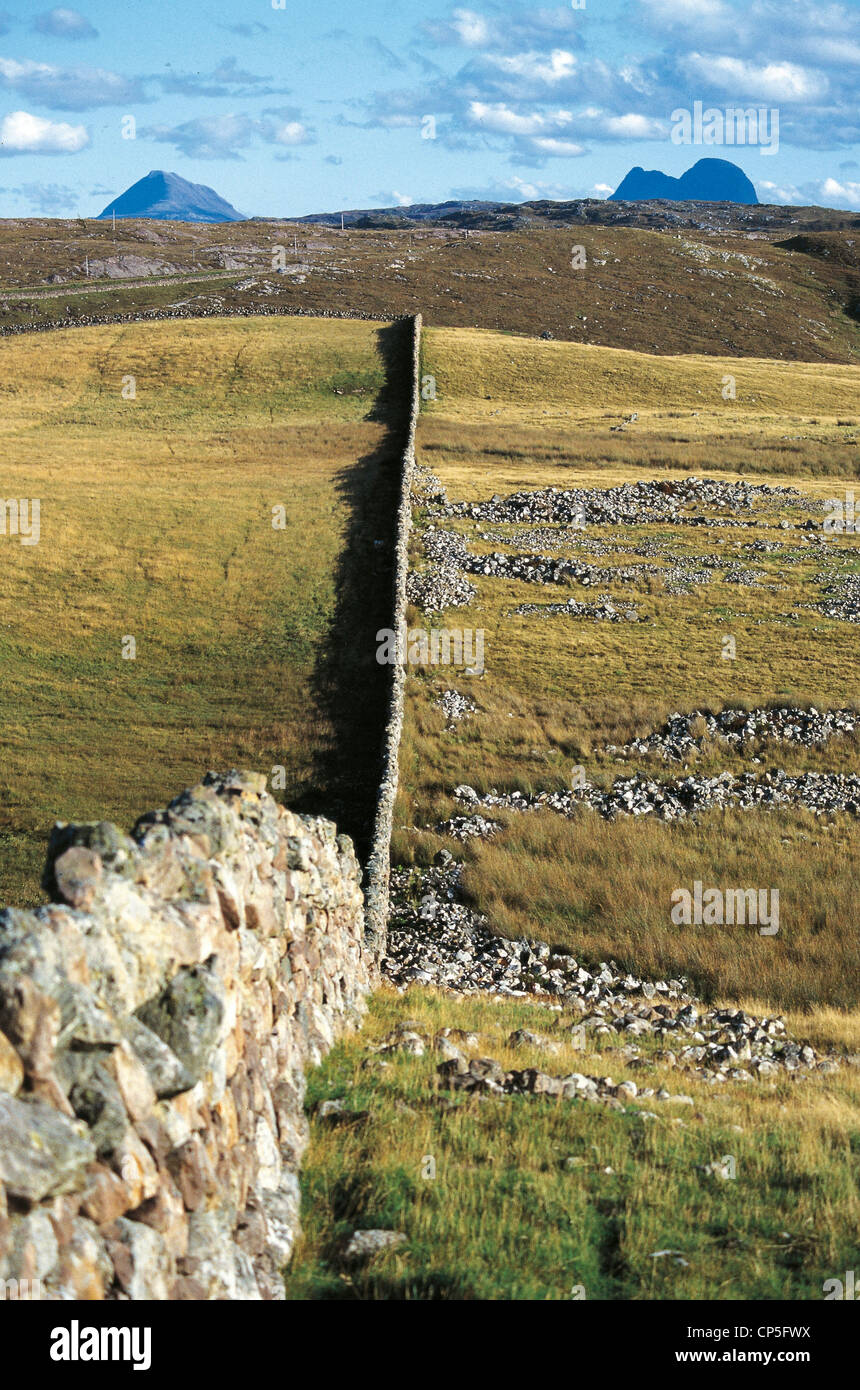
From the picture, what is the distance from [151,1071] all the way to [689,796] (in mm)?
21634

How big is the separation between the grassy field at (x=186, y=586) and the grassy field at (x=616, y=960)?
3652mm

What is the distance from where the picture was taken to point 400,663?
3231 centimetres

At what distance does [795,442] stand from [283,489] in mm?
34661

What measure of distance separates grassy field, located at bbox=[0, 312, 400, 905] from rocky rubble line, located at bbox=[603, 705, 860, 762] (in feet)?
26.2

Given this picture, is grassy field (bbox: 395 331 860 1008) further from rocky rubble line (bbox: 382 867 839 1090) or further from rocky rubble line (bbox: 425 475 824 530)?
rocky rubble line (bbox: 425 475 824 530)

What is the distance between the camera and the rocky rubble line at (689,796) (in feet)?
85.1

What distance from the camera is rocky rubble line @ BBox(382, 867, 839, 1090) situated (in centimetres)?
1465

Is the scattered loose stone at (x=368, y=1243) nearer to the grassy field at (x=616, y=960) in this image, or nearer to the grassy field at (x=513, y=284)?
the grassy field at (x=616, y=960)

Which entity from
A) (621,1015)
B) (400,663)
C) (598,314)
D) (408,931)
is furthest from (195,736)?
(598,314)

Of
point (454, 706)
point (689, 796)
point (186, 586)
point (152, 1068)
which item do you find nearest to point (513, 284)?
point (186, 586)

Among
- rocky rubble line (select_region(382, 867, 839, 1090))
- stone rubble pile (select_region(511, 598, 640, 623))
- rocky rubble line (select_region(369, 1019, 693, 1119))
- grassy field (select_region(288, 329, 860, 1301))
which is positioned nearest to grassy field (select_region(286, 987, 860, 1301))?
grassy field (select_region(288, 329, 860, 1301))

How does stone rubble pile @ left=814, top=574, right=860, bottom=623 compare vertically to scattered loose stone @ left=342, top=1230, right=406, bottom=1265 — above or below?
above

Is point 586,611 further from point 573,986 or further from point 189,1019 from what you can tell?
point 189,1019
